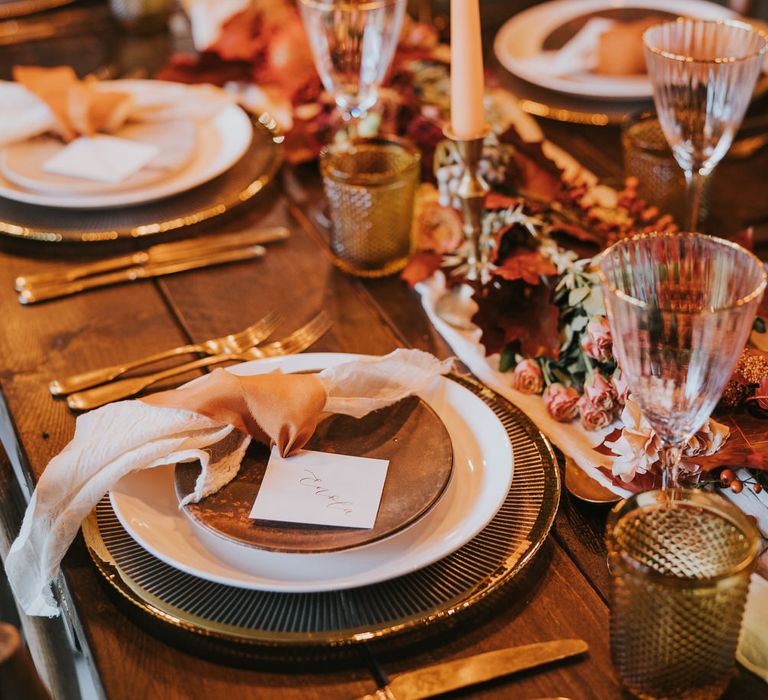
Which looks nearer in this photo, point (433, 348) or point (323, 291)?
point (433, 348)

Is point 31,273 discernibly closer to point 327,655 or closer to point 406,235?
point 406,235

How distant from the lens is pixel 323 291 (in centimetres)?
119

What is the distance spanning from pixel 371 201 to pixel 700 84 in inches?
14.8

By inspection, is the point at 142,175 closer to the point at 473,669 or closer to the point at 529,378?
the point at 529,378

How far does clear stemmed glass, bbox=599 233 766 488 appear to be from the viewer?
66cm

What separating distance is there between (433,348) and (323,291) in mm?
178

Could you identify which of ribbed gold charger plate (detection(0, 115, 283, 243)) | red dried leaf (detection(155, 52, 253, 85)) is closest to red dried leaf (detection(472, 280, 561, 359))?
ribbed gold charger plate (detection(0, 115, 283, 243))

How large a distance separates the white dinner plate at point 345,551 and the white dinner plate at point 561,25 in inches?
32.8

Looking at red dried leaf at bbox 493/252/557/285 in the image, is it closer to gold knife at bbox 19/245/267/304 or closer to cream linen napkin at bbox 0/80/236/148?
gold knife at bbox 19/245/267/304

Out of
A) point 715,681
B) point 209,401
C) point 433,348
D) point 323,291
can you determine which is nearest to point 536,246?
point 433,348

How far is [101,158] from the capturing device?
1341 millimetres

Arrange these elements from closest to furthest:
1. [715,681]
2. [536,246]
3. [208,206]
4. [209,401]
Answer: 1. [715,681]
2. [209,401]
3. [536,246]
4. [208,206]

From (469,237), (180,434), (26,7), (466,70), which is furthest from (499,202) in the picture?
(26,7)

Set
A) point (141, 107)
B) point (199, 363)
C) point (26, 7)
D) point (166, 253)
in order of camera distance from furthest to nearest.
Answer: point (26, 7) → point (141, 107) → point (166, 253) → point (199, 363)
